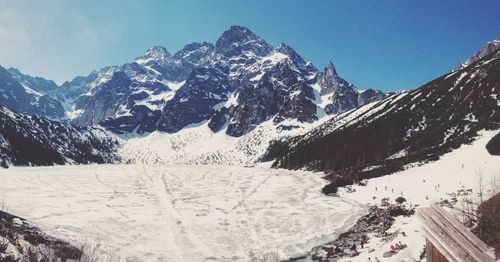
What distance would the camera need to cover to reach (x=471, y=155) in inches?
1144

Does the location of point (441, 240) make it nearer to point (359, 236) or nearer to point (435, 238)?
point (435, 238)

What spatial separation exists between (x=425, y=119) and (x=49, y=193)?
48.3 meters

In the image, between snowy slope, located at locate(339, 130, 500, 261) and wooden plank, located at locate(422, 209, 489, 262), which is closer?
wooden plank, located at locate(422, 209, 489, 262)

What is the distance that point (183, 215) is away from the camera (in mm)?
23891

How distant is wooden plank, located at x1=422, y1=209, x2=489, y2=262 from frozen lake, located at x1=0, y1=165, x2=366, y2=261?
564 inches

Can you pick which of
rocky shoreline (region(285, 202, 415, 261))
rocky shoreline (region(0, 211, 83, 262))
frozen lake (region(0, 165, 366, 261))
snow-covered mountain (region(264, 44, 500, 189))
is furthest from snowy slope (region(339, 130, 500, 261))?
rocky shoreline (region(0, 211, 83, 262))

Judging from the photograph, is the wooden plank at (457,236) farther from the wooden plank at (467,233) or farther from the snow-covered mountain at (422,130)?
the snow-covered mountain at (422,130)

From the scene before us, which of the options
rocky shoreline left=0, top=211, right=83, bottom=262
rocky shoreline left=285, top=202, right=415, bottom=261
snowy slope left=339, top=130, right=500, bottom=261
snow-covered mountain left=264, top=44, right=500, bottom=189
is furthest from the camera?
snow-covered mountain left=264, top=44, right=500, bottom=189

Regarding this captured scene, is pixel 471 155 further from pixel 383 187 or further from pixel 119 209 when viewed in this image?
pixel 119 209

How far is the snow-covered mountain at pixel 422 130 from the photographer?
A: 36312mm

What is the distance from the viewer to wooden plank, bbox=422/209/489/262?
7.88 feet

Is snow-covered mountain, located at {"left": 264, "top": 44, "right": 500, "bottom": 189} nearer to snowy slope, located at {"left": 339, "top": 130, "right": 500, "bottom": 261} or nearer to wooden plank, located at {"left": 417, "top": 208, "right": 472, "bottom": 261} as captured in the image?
snowy slope, located at {"left": 339, "top": 130, "right": 500, "bottom": 261}

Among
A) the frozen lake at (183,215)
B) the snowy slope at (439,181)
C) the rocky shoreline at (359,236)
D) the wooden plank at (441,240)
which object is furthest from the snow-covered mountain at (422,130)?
the wooden plank at (441,240)

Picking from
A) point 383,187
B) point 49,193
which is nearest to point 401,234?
point 383,187
